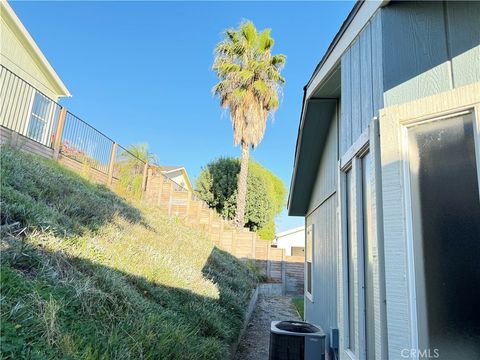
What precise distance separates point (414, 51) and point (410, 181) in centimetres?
96

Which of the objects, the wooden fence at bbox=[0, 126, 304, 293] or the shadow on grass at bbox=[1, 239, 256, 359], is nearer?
the shadow on grass at bbox=[1, 239, 256, 359]

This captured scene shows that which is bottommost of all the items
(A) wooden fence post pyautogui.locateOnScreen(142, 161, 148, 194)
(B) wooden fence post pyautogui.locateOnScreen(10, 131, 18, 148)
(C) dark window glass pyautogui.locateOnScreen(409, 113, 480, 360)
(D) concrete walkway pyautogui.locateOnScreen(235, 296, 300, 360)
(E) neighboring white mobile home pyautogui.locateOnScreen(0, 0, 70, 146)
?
(D) concrete walkway pyautogui.locateOnScreen(235, 296, 300, 360)

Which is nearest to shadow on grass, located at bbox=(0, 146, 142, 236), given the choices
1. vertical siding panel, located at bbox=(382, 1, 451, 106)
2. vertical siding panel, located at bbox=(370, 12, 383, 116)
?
vertical siding panel, located at bbox=(370, 12, 383, 116)

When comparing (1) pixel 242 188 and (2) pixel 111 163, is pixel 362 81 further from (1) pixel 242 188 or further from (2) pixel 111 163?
(1) pixel 242 188

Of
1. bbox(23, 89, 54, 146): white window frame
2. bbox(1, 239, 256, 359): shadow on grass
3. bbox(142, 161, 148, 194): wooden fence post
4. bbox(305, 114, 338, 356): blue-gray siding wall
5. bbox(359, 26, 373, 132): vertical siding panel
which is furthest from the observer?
bbox(142, 161, 148, 194): wooden fence post

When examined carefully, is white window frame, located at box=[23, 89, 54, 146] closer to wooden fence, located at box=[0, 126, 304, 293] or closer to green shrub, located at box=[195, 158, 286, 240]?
wooden fence, located at box=[0, 126, 304, 293]

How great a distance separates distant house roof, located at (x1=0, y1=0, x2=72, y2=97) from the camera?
1027 cm

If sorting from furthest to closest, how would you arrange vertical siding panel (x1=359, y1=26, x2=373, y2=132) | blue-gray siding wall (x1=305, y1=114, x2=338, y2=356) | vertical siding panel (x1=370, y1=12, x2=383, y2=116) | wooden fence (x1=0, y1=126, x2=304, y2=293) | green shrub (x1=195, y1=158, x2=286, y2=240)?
1. green shrub (x1=195, y1=158, x2=286, y2=240)
2. wooden fence (x1=0, y1=126, x2=304, y2=293)
3. blue-gray siding wall (x1=305, y1=114, x2=338, y2=356)
4. vertical siding panel (x1=359, y1=26, x2=373, y2=132)
5. vertical siding panel (x1=370, y1=12, x2=383, y2=116)

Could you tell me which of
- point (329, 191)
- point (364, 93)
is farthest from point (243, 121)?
point (364, 93)

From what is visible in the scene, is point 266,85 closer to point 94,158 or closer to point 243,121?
point 243,121

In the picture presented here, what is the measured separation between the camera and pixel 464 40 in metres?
2.04

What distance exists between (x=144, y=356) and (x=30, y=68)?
41.8ft

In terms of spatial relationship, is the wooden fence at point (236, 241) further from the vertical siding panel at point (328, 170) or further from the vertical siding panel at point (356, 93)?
the vertical siding panel at point (356, 93)

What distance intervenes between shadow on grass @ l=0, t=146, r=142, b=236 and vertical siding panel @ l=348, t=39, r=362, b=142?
291 cm
